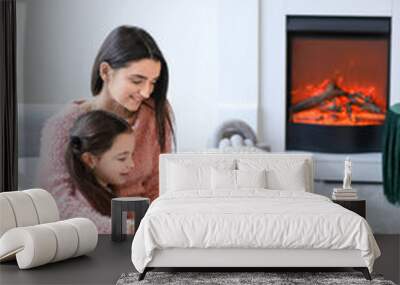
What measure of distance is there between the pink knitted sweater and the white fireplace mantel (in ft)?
3.72

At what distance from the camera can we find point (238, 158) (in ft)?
24.4

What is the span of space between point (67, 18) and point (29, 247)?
3.57 m

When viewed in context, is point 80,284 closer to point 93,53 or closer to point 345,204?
point 345,204

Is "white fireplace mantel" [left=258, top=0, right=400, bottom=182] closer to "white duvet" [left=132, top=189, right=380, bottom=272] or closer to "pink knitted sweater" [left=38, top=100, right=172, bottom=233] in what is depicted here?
"pink knitted sweater" [left=38, top=100, right=172, bottom=233]

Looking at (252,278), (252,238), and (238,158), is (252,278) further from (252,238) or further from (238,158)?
(238,158)

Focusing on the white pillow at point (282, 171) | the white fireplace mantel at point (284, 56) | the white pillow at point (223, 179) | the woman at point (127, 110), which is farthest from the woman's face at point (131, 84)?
the white pillow at point (223, 179)

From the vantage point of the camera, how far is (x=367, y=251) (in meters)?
5.45

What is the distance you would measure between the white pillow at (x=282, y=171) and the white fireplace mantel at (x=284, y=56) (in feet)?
3.51

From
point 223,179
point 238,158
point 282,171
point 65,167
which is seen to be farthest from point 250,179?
point 65,167

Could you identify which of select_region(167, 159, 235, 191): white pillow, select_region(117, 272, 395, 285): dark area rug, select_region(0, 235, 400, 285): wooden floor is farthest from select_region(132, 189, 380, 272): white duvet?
select_region(167, 159, 235, 191): white pillow

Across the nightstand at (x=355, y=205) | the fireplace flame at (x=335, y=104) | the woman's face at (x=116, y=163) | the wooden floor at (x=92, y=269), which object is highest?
the fireplace flame at (x=335, y=104)

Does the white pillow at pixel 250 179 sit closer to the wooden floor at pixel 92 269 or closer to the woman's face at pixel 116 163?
the wooden floor at pixel 92 269

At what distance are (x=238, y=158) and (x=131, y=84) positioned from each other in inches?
70.8

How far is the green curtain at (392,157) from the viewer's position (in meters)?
8.29
